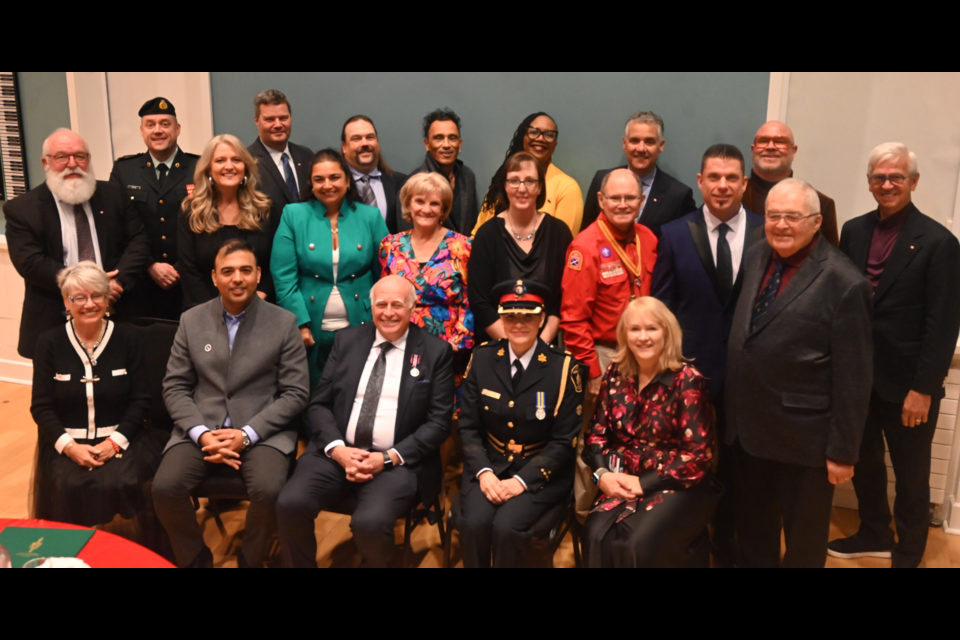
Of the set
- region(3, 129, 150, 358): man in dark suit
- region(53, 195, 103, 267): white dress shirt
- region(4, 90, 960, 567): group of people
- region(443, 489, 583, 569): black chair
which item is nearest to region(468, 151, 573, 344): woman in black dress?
region(4, 90, 960, 567): group of people

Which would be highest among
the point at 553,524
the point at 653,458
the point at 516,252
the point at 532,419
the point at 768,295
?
the point at 516,252

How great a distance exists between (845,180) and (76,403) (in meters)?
4.19

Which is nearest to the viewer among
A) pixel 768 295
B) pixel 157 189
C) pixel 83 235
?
pixel 768 295

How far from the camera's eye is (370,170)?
420cm

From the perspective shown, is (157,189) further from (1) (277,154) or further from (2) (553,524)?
(2) (553,524)

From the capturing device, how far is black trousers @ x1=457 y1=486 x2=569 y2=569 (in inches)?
111

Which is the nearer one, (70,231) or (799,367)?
(799,367)

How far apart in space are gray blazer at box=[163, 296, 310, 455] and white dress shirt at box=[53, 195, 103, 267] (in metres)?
1.00

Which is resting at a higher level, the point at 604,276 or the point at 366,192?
the point at 366,192

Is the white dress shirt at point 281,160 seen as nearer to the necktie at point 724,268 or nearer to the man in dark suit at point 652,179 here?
the man in dark suit at point 652,179

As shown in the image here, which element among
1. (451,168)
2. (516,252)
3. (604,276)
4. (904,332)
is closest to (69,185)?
(451,168)

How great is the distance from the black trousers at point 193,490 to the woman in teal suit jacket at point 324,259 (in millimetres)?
753

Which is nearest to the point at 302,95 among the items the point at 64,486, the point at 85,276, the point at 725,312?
the point at 85,276

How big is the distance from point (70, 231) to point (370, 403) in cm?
202
